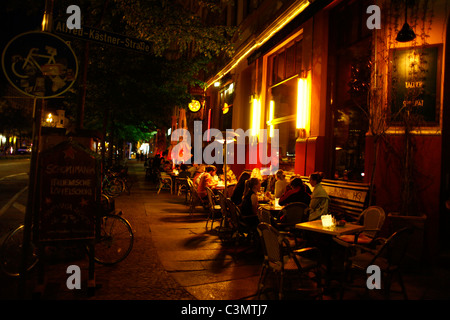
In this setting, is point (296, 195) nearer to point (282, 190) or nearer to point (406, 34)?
point (282, 190)

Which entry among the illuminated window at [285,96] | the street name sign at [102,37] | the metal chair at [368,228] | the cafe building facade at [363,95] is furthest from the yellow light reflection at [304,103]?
the street name sign at [102,37]

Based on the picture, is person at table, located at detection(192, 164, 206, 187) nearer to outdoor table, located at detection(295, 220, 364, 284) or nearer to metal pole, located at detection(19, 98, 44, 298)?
outdoor table, located at detection(295, 220, 364, 284)

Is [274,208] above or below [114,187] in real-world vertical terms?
above

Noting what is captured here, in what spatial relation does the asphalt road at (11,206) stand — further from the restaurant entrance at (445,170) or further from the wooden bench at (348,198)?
the restaurant entrance at (445,170)

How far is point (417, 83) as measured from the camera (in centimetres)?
634

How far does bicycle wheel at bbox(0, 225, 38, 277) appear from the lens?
502 centimetres

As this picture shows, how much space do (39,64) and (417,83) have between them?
20.7 ft

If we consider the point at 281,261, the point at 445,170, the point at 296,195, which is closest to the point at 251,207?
the point at 296,195

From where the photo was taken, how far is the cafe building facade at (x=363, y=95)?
20.4 feet

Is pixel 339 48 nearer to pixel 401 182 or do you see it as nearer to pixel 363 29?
pixel 363 29

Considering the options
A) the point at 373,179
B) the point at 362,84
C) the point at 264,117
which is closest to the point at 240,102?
the point at 264,117

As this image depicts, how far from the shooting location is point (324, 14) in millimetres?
9484
